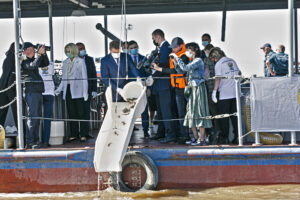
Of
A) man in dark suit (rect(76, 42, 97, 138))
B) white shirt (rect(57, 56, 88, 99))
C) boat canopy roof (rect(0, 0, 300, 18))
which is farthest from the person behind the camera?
boat canopy roof (rect(0, 0, 300, 18))

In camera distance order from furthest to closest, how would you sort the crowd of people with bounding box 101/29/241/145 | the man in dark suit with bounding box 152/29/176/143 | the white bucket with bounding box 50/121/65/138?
the white bucket with bounding box 50/121/65/138
the man in dark suit with bounding box 152/29/176/143
the crowd of people with bounding box 101/29/241/145

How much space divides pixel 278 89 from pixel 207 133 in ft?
5.65

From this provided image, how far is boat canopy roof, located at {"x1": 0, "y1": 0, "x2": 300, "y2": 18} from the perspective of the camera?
12.2 meters

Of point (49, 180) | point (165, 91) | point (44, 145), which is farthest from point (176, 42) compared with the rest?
point (49, 180)

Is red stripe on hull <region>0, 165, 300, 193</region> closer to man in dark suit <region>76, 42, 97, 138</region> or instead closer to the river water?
the river water

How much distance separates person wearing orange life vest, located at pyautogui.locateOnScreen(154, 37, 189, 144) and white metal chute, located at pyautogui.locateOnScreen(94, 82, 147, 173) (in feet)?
3.51

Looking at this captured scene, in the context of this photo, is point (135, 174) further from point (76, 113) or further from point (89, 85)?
point (89, 85)

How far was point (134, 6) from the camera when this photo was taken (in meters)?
12.6

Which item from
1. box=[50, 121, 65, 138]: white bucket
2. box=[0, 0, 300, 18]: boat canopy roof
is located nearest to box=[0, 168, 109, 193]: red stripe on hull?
box=[50, 121, 65, 138]: white bucket

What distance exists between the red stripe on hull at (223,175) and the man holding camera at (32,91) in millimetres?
2101

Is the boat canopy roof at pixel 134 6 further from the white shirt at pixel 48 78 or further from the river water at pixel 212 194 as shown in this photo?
the river water at pixel 212 194

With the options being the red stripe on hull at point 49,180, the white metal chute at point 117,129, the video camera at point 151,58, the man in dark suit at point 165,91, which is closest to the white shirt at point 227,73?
the man in dark suit at point 165,91

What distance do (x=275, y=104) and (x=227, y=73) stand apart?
1.07 metres

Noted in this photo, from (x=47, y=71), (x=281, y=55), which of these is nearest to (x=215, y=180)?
(x=281, y=55)
